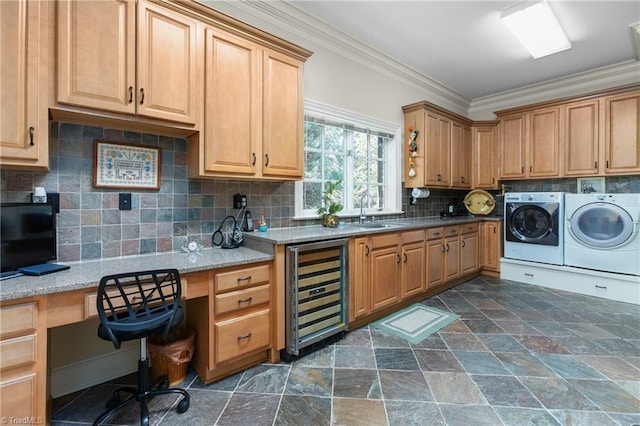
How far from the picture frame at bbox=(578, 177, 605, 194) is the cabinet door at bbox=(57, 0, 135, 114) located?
5452 mm

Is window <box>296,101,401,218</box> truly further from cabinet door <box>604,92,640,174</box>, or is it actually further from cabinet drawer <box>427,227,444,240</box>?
cabinet door <box>604,92,640,174</box>

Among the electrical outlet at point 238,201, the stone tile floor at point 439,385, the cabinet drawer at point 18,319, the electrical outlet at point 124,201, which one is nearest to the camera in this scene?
the cabinet drawer at point 18,319

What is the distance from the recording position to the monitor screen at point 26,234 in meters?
1.50

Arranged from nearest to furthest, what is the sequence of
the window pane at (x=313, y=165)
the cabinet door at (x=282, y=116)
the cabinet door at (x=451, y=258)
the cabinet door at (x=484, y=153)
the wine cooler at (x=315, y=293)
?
the wine cooler at (x=315, y=293)
the cabinet door at (x=282, y=116)
the window pane at (x=313, y=165)
the cabinet door at (x=451, y=258)
the cabinet door at (x=484, y=153)

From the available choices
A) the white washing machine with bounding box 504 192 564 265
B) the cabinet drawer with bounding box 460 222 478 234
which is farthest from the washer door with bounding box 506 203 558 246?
the cabinet drawer with bounding box 460 222 478 234

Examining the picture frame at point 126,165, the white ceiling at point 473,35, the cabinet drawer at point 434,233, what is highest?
the white ceiling at point 473,35

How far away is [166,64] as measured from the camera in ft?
6.03

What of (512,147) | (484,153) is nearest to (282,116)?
(484,153)

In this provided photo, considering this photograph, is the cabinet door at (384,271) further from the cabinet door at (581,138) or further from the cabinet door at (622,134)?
the cabinet door at (622,134)

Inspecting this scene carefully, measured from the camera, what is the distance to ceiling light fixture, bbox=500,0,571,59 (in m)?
2.63

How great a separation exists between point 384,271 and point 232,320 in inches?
62.4

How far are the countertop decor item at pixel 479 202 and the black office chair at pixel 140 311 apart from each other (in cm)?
484

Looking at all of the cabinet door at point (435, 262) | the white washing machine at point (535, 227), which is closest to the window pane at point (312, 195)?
the cabinet door at point (435, 262)

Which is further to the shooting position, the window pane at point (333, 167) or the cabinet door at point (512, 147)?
the cabinet door at point (512, 147)
